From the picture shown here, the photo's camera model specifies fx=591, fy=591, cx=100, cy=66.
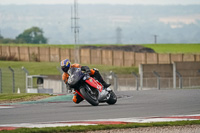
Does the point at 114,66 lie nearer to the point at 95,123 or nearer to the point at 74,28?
the point at 74,28

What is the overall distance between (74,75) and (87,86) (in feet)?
1.89

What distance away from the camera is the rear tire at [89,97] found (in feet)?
56.4

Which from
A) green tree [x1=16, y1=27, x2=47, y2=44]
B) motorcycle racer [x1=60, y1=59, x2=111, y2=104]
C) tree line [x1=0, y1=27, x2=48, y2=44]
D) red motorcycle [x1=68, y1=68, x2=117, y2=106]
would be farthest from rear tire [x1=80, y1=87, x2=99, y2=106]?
green tree [x1=16, y1=27, x2=47, y2=44]

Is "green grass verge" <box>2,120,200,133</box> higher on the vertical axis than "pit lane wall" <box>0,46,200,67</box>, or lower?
lower

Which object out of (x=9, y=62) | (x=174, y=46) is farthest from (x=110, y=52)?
(x=174, y=46)

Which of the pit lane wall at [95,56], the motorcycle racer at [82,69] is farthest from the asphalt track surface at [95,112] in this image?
the pit lane wall at [95,56]

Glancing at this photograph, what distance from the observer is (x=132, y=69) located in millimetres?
63812

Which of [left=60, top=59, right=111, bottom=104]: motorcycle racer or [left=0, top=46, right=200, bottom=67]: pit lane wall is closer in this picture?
[left=60, top=59, right=111, bottom=104]: motorcycle racer

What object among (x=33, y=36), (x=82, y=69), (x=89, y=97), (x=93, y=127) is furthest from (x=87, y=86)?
(x=33, y=36)

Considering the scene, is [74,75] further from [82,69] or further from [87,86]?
[87,86]

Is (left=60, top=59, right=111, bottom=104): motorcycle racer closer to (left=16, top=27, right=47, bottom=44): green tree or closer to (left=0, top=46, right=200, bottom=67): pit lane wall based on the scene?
(left=0, top=46, right=200, bottom=67): pit lane wall

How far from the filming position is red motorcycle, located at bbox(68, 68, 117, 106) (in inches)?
672

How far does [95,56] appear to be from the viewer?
7219 centimetres

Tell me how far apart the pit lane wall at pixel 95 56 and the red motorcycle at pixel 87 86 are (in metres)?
45.3
